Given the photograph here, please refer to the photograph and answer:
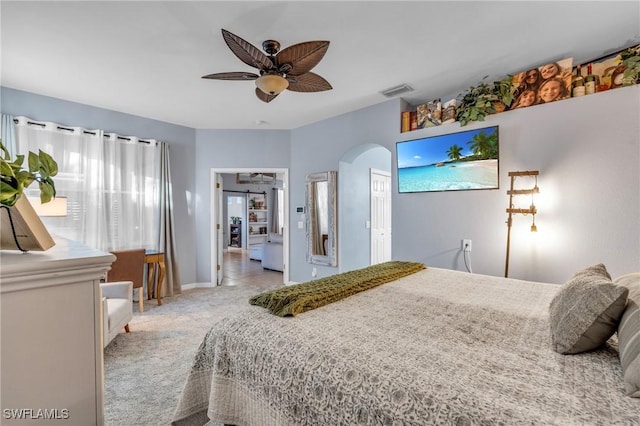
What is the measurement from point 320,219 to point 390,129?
1.72 metres

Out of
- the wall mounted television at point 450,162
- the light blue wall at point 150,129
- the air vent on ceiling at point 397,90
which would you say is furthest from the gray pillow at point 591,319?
the light blue wall at point 150,129

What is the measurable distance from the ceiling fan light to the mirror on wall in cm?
229

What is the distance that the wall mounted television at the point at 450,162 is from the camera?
2957mm

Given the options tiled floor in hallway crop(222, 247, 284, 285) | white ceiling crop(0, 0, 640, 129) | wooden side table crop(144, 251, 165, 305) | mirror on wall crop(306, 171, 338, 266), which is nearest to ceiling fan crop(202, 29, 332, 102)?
white ceiling crop(0, 0, 640, 129)

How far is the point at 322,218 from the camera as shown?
4.60 metres

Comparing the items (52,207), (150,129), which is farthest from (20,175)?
(150,129)

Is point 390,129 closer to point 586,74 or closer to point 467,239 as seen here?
point 467,239

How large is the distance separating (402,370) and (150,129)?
15.7ft

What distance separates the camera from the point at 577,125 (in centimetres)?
250

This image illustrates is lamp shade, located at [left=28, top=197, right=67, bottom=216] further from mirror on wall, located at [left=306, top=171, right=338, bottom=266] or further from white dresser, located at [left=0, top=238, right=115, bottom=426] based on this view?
mirror on wall, located at [left=306, top=171, right=338, bottom=266]

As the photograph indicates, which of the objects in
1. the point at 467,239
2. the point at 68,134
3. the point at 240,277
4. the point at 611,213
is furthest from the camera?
the point at 240,277

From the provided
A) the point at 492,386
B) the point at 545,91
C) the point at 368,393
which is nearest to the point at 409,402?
the point at 368,393

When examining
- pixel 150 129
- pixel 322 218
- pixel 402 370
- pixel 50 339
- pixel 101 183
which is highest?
pixel 150 129

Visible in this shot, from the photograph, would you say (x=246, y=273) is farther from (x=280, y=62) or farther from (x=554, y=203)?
(x=554, y=203)
